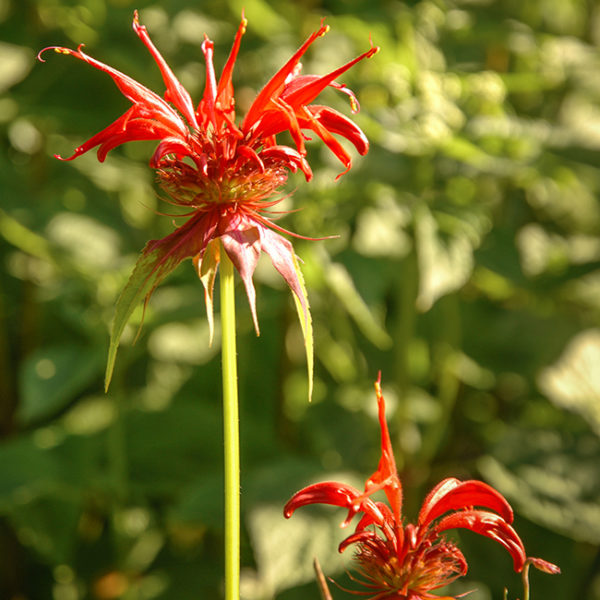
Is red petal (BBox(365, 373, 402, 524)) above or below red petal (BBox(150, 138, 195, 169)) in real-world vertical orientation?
below

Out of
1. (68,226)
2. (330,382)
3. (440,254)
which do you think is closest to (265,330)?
(330,382)

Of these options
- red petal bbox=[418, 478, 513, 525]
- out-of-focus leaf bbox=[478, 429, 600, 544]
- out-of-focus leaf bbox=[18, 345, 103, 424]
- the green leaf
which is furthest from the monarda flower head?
out-of-focus leaf bbox=[478, 429, 600, 544]

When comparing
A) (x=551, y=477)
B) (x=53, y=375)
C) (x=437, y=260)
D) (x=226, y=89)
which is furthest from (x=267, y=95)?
(x=551, y=477)

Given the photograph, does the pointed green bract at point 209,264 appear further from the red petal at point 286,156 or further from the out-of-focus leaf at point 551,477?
the out-of-focus leaf at point 551,477

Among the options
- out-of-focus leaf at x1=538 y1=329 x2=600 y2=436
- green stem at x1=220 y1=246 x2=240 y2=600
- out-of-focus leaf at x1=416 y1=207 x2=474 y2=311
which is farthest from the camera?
out-of-focus leaf at x1=538 y1=329 x2=600 y2=436

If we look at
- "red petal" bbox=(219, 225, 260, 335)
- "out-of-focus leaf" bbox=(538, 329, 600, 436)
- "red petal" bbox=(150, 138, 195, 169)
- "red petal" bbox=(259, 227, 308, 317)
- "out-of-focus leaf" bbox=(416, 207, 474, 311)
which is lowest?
"out-of-focus leaf" bbox=(538, 329, 600, 436)

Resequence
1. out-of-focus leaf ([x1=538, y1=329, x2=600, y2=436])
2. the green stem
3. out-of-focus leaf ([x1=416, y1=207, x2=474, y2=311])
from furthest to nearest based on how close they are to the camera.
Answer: out-of-focus leaf ([x1=538, y1=329, x2=600, y2=436]) < out-of-focus leaf ([x1=416, y1=207, x2=474, y2=311]) < the green stem

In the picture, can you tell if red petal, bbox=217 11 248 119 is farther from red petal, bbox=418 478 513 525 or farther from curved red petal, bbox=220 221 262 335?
red petal, bbox=418 478 513 525

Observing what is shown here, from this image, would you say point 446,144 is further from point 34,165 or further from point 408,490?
point 34,165
